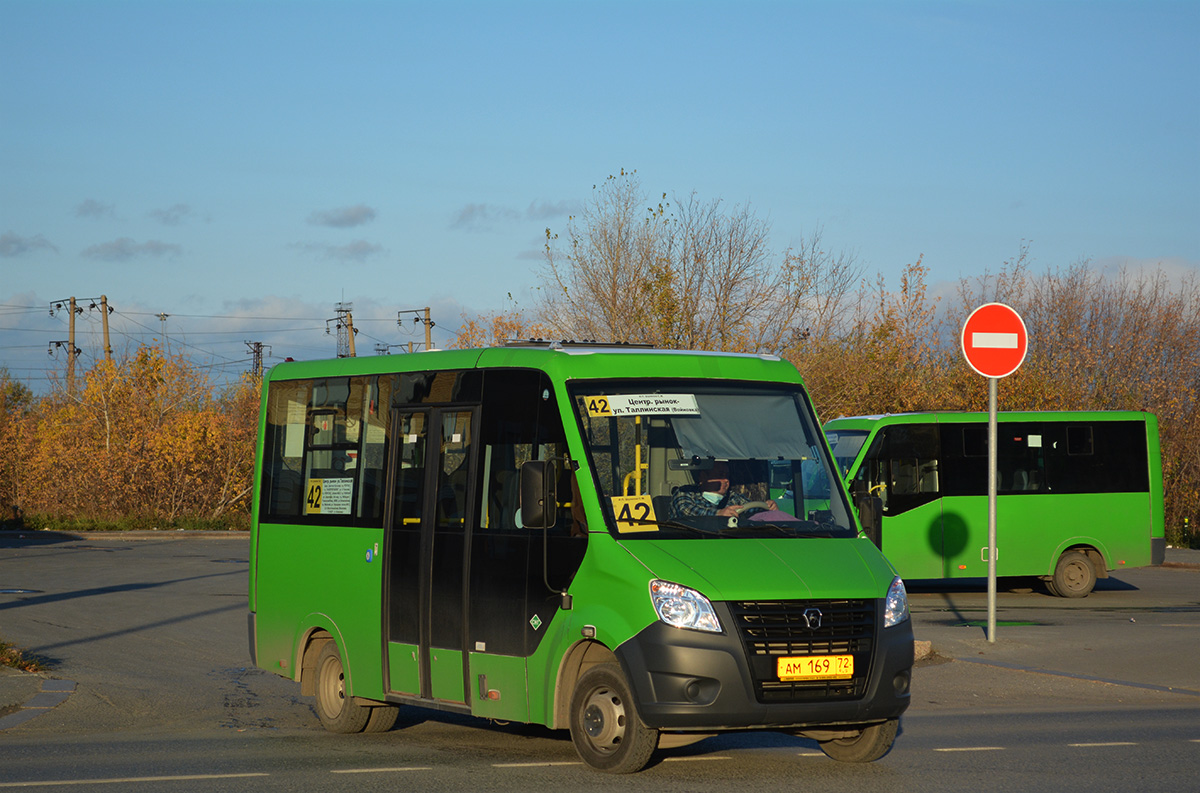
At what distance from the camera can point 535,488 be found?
8.13 meters

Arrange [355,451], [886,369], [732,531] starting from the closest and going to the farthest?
[732,531] < [355,451] < [886,369]

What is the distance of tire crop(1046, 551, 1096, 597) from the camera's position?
2186 cm

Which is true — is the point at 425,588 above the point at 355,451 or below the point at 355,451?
below

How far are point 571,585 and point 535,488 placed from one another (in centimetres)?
63

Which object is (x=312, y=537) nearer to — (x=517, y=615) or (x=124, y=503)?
(x=517, y=615)

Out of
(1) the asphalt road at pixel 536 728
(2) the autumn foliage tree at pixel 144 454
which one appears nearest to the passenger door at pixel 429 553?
(1) the asphalt road at pixel 536 728

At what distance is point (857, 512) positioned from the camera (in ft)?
29.6

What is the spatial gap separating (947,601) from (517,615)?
1399cm

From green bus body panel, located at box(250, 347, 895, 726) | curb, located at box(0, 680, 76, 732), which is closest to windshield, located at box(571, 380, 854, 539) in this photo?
green bus body panel, located at box(250, 347, 895, 726)

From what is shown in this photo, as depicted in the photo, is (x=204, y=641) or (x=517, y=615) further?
(x=204, y=641)

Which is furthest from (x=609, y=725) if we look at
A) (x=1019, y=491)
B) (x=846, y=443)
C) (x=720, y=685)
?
(x=1019, y=491)

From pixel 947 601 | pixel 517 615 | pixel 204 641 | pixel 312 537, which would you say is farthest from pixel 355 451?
pixel 947 601

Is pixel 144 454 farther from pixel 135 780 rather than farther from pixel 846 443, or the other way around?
pixel 135 780

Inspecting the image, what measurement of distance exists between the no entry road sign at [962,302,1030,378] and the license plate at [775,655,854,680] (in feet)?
25.8
